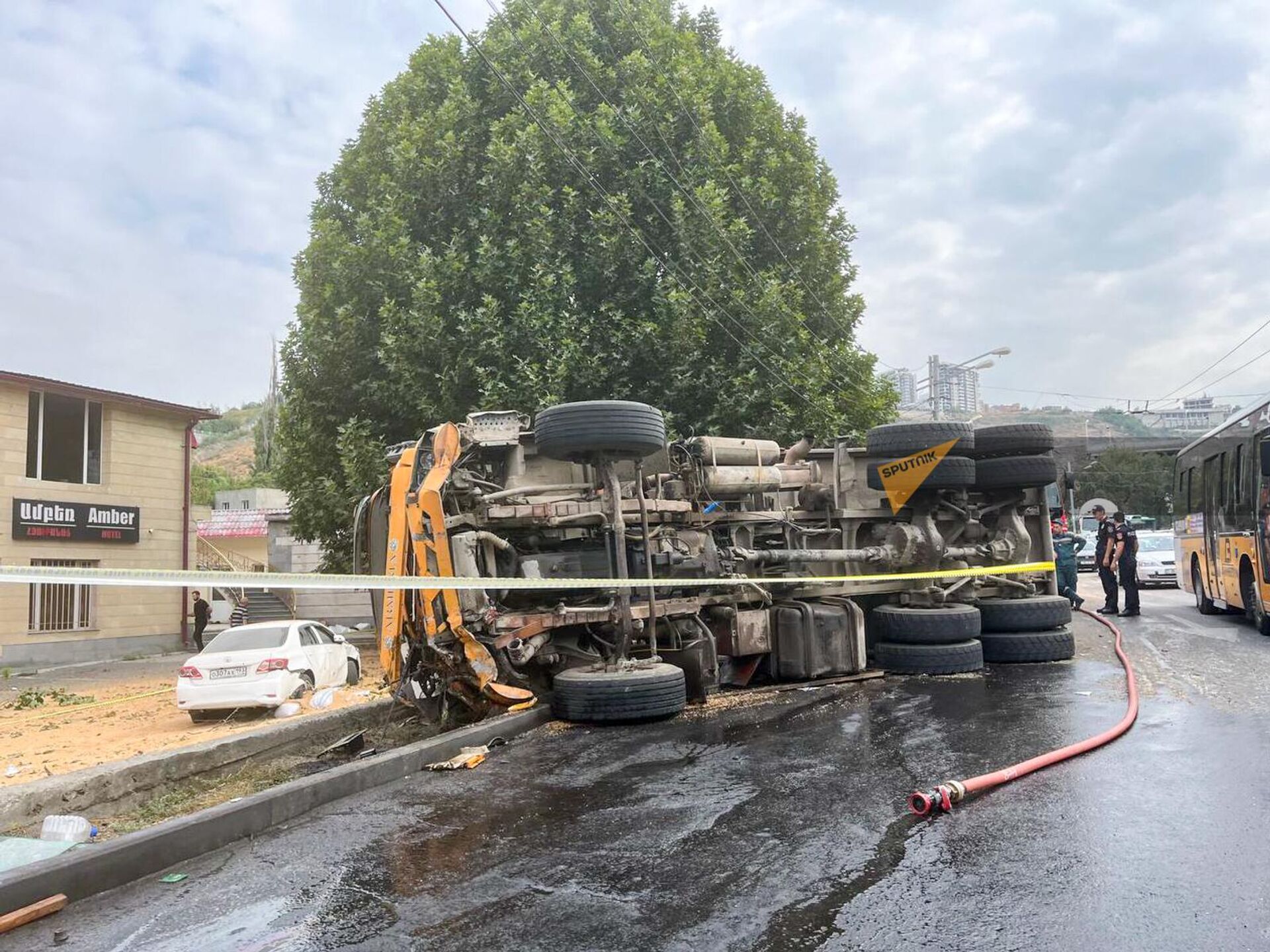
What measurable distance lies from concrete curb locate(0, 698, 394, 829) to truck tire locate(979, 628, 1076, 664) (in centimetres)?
730

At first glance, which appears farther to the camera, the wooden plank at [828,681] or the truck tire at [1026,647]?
the truck tire at [1026,647]

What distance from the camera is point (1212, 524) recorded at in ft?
50.5

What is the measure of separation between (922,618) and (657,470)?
3238 mm

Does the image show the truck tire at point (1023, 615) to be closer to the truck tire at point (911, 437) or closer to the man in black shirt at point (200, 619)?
the truck tire at point (911, 437)

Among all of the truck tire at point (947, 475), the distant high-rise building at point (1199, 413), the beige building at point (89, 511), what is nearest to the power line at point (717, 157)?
the truck tire at point (947, 475)

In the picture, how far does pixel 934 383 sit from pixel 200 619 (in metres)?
23.9

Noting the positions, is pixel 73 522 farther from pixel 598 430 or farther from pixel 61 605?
pixel 598 430

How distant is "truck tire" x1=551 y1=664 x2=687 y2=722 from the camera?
7.21m

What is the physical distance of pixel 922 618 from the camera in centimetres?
977

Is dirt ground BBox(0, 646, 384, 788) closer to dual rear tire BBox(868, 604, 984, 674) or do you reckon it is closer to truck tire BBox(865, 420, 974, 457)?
dual rear tire BBox(868, 604, 984, 674)

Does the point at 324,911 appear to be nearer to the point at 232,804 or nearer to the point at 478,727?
the point at 232,804

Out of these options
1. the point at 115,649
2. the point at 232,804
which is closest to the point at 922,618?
the point at 232,804

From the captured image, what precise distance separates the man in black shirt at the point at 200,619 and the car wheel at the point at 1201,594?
73.8ft

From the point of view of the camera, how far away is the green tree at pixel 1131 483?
201 feet
